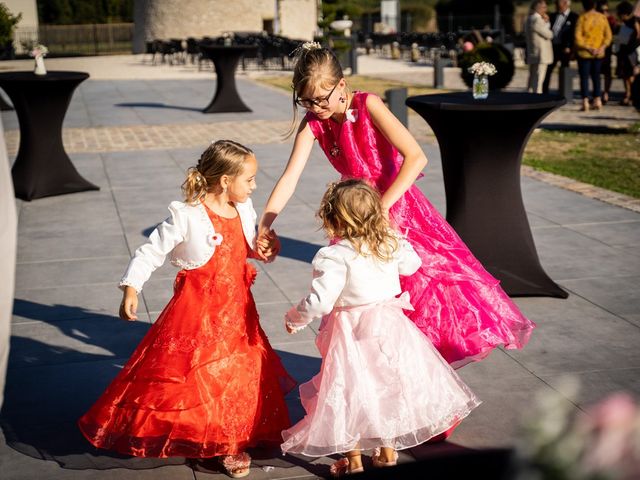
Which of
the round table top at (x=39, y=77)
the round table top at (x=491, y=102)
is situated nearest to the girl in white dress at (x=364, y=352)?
the round table top at (x=491, y=102)

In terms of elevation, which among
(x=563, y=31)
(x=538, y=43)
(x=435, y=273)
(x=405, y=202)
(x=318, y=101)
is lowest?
(x=435, y=273)

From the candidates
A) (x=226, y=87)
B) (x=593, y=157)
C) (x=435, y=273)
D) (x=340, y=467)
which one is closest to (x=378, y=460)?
(x=340, y=467)

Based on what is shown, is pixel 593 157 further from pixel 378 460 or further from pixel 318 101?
pixel 378 460

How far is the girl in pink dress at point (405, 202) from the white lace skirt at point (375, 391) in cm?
51

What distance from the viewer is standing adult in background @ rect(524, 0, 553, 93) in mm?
15773

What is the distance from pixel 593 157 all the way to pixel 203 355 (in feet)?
30.5

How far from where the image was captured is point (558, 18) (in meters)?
17.3

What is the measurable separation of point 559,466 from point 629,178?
9813 mm

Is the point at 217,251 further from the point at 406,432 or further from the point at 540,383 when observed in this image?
the point at 540,383

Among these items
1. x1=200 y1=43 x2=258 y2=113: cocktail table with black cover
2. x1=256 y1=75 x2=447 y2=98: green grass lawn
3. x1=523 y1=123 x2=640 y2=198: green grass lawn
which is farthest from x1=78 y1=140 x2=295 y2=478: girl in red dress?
x1=256 y1=75 x2=447 y2=98: green grass lawn

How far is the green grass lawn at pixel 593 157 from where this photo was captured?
10297mm

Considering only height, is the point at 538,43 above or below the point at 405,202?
above

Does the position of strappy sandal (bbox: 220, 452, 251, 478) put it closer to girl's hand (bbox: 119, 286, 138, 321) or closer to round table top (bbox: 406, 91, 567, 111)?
girl's hand (bbox: 119, 286, 138, 321)

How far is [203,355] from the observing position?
3713 mm
